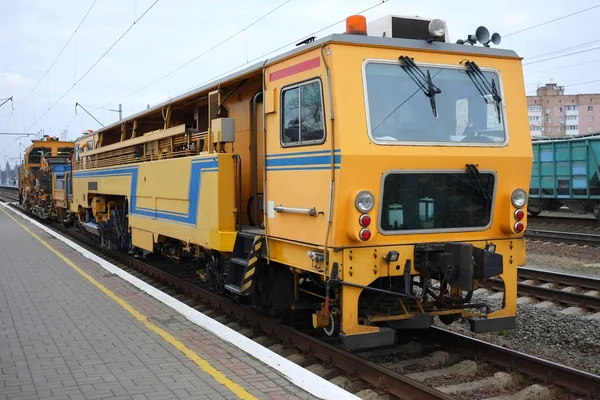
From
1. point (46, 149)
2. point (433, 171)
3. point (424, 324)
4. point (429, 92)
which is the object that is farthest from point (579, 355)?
point (46, 149)

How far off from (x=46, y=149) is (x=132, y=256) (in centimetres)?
1629

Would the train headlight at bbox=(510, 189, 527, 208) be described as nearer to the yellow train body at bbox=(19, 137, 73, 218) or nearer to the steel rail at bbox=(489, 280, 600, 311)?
the steel rail at bbox=(489, 280, 600, 311)

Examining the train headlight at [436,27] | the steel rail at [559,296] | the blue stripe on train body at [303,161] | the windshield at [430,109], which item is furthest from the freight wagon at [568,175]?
the blue stripe on train body at [303,161]

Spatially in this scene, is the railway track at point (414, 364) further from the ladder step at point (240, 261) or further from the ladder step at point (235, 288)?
the ladder step at point (240, 261)

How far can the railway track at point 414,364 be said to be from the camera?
5.13 metres

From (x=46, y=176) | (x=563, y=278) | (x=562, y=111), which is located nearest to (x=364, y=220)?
(x=563, y=278)

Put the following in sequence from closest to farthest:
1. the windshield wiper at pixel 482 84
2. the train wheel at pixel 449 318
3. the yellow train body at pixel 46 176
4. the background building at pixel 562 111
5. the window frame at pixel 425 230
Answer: the window frame at pixel 425 230 → the windshield wiper at pixel 482 84 → the train wheel at pixel 449 318 → the yellow train body at pixel 46 176 → the background building at pixel 562 111

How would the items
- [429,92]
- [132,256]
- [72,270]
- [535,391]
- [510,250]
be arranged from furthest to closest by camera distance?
[132,256], [72,270], [510,250], [429,92], [535,391]

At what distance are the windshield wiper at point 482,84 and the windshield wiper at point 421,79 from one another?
1.66 ft

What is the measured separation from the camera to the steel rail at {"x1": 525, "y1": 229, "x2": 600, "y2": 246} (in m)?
13.9

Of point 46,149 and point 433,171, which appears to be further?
point 46,149

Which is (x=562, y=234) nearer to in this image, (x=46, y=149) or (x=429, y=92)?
(x=429, y=92)

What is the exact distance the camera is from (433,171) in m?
5.88

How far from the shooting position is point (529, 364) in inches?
219
